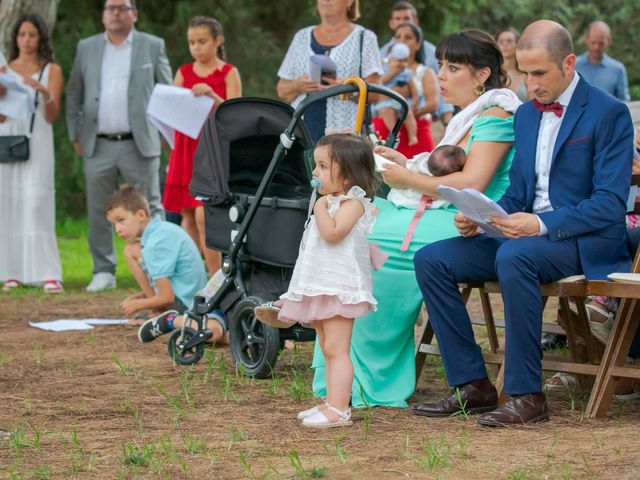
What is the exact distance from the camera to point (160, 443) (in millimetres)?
4676

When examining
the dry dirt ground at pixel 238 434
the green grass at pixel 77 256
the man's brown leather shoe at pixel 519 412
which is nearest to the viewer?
the dry dirt ground at pixel 238 434

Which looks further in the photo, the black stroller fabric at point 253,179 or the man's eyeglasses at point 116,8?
the man's eyeglasses at point 116,8

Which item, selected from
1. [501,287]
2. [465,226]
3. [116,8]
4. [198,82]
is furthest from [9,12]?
[501,287]

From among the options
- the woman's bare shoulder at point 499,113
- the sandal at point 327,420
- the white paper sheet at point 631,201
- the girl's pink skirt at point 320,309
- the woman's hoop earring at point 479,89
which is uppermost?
the woman's hoop earring at point 479,89

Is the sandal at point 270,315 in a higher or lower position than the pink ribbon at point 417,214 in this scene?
lower

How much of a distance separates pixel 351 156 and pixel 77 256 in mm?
8135

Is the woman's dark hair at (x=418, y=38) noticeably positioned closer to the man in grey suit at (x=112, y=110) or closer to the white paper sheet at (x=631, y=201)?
the man in grey suit at (x=112, y=110)

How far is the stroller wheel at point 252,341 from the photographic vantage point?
606 cm

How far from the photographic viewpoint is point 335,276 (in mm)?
5102

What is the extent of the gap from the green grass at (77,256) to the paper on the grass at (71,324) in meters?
1.98

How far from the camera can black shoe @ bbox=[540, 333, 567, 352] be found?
6945 mm

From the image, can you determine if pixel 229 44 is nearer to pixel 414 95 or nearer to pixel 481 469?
pixel 414 95

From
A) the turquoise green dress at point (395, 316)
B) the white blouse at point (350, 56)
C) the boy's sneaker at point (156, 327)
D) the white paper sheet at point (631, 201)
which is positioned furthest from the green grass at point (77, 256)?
the white paper sheet at point (631, 201)

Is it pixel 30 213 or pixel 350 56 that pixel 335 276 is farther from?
pixel 30 213
